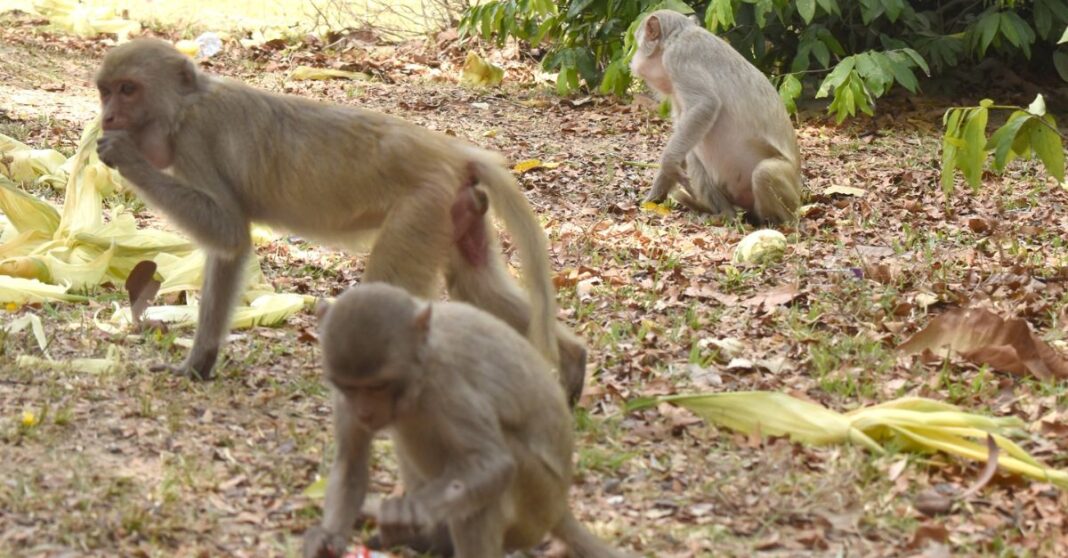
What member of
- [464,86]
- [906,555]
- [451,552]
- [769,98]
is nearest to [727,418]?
[906,555]

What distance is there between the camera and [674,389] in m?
5.75

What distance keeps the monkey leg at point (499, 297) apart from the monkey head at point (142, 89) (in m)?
1.33

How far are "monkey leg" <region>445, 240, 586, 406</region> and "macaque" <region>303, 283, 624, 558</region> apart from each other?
1.26 meters

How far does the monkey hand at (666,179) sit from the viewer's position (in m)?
9.55

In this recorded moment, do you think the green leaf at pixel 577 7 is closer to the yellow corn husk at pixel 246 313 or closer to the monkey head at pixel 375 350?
the yellow corn husk at pixel 246 313

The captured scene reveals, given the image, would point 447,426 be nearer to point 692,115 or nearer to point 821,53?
point 692,115

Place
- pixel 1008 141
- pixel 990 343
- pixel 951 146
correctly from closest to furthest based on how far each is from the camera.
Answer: pixel 990 343
pixel 1008 141
pixel 951 146

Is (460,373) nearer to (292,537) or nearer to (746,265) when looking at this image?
(292,537)

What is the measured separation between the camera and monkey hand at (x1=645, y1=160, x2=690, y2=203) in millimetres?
9547

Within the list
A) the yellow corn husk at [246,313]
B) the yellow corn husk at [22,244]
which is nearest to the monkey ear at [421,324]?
the yellow corn husk at [246,313]

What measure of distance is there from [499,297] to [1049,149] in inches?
106

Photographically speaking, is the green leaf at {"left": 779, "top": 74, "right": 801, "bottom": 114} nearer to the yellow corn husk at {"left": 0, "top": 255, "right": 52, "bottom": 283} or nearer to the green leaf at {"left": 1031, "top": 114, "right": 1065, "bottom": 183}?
the green leaf at {"left": 1031, "top": 114, "right": 1065, "bottom": 183}

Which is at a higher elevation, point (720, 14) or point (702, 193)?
point (720, 14)

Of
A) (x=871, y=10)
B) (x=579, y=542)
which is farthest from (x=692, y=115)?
(x=579, y=542)
